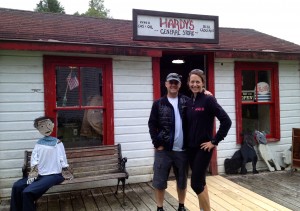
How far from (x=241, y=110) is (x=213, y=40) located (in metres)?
1.62

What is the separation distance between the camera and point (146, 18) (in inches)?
209

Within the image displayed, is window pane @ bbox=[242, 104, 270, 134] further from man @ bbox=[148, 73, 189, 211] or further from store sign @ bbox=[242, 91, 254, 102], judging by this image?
man @ bbox=[148, 73, 189, 211]

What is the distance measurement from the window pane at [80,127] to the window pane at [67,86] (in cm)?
18

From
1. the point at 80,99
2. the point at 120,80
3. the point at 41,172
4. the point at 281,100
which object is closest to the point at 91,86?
the point at 80,99

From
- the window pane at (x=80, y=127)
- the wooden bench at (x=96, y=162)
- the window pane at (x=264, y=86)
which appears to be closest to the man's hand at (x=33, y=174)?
the wooden bench at (x=96, y=162)

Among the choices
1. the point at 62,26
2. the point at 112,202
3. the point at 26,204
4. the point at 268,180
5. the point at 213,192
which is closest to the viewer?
the point at 26,204

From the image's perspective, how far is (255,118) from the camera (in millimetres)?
6688

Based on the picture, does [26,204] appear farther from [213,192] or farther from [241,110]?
[241,110]

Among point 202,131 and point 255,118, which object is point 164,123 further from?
point 255,118

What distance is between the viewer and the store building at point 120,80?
4.84 metres

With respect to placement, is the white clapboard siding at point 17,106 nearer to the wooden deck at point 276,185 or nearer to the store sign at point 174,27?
the store sign at point 174,27

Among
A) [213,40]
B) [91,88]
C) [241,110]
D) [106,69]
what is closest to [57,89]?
[91,88]

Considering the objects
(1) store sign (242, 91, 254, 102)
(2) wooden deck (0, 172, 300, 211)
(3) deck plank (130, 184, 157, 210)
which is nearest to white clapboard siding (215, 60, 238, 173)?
(1) store sign (242, 91, 254, 102)

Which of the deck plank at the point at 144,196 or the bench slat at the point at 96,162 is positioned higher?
the bench slat at the point at 96,162
